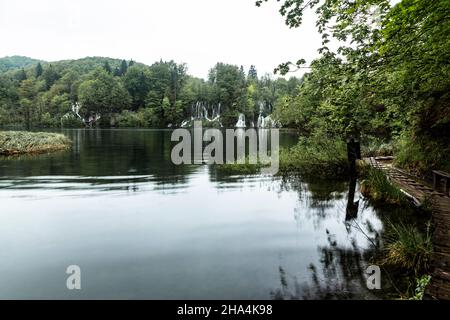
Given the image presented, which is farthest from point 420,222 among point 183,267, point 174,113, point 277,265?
point 174,113

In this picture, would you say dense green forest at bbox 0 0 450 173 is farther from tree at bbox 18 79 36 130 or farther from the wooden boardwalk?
tree at bbox 18 79 36 130

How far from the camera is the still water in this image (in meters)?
8.00

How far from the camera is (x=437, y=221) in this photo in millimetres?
9922

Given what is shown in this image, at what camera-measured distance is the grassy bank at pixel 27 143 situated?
37469 millimetres

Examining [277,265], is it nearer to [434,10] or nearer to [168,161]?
[434,10]

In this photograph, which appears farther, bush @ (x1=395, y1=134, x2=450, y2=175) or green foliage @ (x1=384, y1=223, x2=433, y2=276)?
bush @ (x1=395, y1=134, x2=450, y2=175)

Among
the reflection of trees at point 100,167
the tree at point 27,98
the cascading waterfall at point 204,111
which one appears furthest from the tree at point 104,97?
the reflection of trees at point 100,167

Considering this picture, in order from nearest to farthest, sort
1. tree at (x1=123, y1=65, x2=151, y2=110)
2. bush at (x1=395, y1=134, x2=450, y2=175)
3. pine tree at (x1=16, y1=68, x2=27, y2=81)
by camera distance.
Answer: bush at (x1=395, y1=134, x2=450, y2=175) < tree at (x1=123, y1=65, x2=151, y2=110) < pine tree at (x1=16, y1=68, x2=27, y2=81)

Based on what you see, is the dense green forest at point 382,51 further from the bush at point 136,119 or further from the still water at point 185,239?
the bush at point 136,119

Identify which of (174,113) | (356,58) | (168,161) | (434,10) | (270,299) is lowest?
(270,299)

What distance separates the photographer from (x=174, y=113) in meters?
143

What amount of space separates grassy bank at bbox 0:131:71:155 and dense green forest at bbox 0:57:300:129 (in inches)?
3618

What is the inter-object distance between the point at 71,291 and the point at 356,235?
30.8 feet

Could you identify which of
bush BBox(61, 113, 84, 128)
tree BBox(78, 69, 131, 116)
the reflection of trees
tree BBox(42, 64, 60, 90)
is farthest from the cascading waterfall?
the reflection of trees
